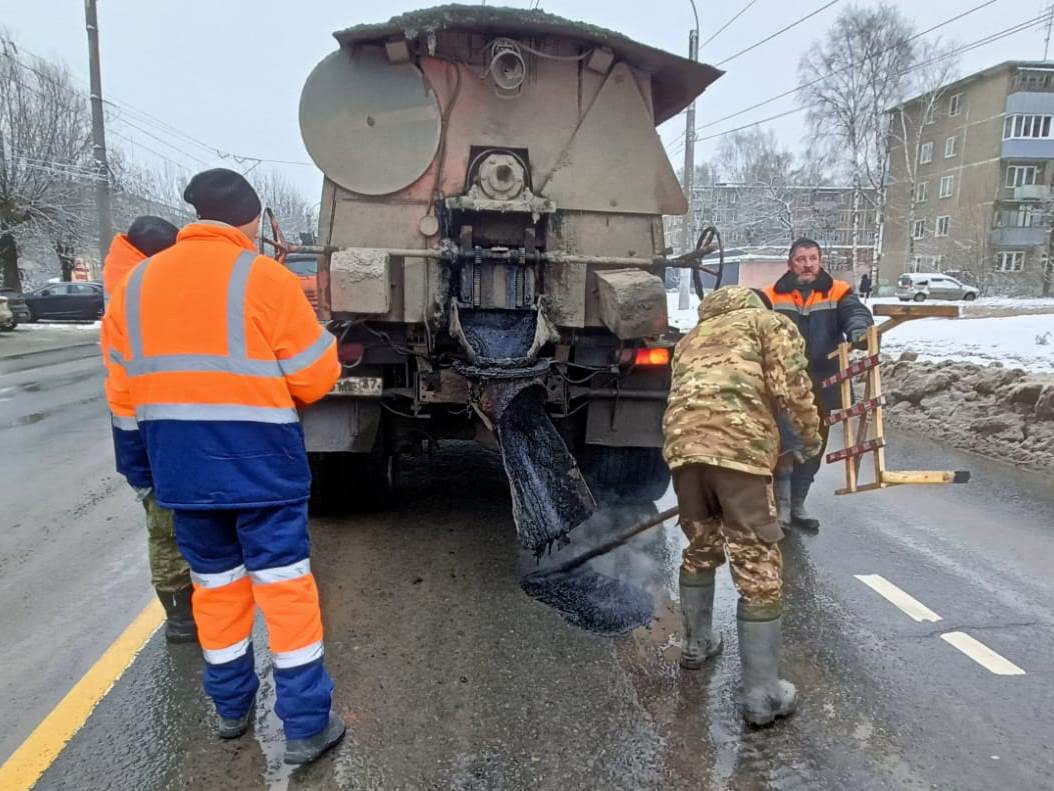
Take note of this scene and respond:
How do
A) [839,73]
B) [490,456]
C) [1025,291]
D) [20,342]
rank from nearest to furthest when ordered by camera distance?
[490,456] → [20,342] → [1025,291] → [839,73]

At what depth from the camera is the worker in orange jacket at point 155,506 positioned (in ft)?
9.34

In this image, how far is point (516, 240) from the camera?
4.63 meters

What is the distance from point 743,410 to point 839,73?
39939 mm

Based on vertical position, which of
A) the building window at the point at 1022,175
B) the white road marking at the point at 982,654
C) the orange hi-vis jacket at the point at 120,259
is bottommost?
the white road marking at the point at 982,654

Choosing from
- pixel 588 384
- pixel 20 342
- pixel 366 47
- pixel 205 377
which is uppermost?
pixel 366 47

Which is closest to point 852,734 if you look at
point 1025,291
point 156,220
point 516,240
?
point 516,240

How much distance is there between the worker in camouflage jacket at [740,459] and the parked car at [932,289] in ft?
110

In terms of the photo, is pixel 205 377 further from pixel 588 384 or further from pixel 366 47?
pixel 366 47

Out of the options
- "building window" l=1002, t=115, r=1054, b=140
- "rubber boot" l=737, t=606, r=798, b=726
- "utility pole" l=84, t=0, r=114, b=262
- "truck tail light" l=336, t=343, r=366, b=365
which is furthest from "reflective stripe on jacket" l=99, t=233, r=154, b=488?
"building window" l=1002, t=115, r=1054, b=140

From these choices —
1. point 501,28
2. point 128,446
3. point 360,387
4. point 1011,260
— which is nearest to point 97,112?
point 501,28

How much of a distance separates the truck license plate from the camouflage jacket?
1.74m

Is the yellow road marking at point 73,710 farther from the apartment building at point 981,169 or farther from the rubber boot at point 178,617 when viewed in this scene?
the apartment building at point 981,169

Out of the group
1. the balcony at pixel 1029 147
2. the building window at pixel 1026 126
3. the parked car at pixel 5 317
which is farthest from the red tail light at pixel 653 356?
the building window at pixel 1026 126

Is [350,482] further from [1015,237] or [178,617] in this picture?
[1015,237]
